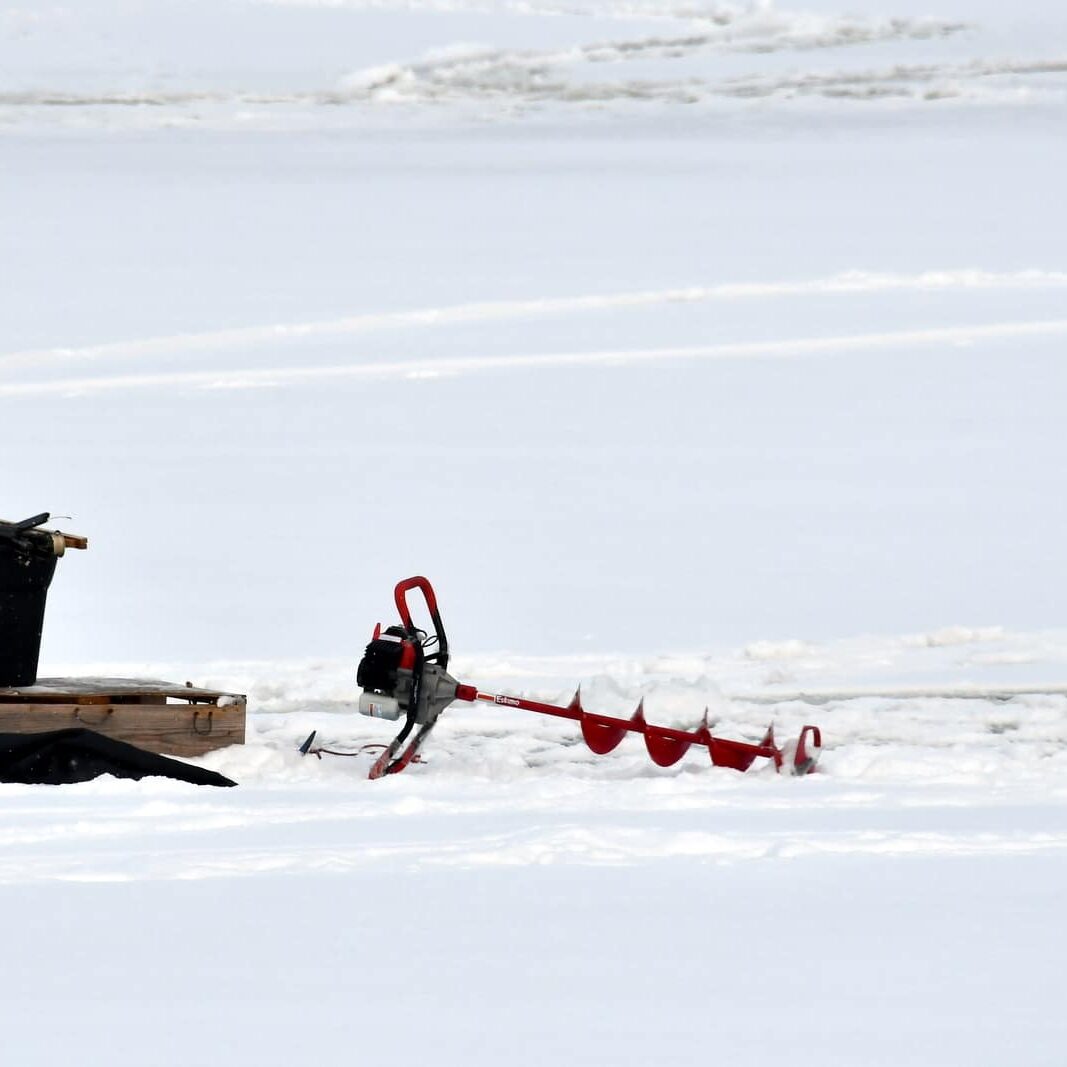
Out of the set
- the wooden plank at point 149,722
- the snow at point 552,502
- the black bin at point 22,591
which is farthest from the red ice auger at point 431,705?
the black bin at point 22,591

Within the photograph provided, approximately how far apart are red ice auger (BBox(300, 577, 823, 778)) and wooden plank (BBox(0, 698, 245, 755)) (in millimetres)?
453

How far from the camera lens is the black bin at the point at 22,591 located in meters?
5.45

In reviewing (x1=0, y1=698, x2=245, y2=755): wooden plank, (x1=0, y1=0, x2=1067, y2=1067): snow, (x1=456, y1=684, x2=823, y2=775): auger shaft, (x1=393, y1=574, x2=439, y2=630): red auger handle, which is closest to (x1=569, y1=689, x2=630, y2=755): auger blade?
(x1=456, y1=684, x2=823, y2=775): auger shaft

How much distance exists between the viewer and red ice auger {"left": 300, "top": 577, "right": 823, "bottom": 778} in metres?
5.61

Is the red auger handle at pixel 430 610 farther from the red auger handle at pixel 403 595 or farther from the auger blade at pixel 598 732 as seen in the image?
the auger blade at pixel 598 732

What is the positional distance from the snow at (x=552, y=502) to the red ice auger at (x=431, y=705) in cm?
11

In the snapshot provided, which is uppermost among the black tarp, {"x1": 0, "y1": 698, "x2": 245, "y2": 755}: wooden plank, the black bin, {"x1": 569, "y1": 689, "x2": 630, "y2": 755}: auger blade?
the black bin

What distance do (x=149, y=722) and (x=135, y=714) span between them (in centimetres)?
5

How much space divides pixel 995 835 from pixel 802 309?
24.1ft

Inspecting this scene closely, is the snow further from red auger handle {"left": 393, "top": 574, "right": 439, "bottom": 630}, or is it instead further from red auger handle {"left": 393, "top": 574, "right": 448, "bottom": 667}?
red auger handle {"left": 393, "top": 574, "right": 439, "bottom": 630}

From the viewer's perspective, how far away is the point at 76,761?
5246 millimetres

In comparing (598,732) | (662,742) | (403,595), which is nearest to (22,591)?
(403,595)

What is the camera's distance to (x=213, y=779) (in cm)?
536

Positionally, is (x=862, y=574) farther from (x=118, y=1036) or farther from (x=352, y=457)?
(x=118, y=1036)
